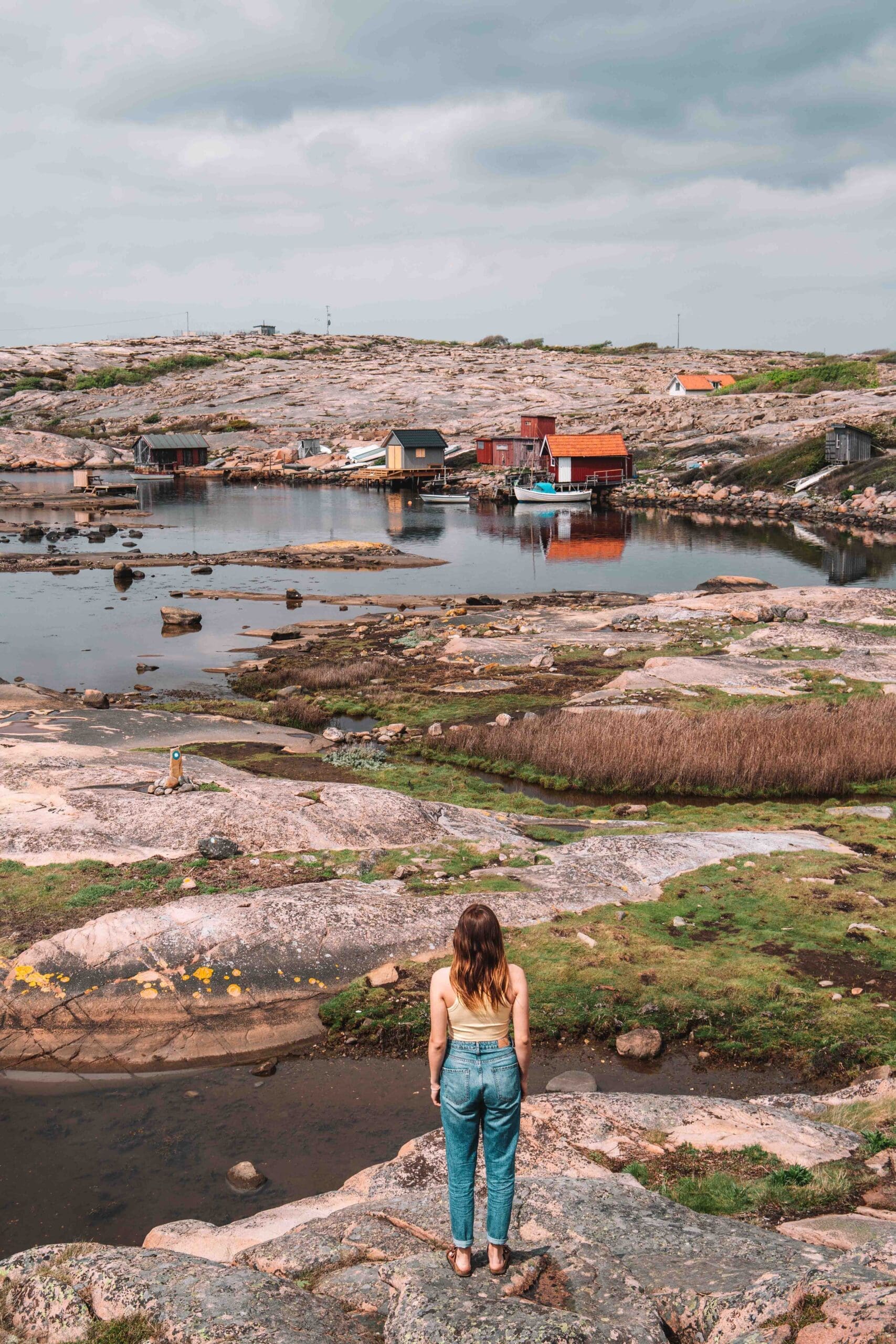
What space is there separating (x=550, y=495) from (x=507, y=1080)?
96.8 metres

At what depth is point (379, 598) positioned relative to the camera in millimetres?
53625

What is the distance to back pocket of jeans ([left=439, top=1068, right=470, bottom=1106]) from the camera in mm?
6253

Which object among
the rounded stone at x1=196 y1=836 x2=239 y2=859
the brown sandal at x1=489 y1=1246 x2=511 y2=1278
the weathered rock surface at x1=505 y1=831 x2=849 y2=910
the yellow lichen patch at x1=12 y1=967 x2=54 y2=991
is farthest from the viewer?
the rounded stone at x1=196 y1=836 x2=239 y2=859

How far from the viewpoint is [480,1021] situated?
6.21 metres

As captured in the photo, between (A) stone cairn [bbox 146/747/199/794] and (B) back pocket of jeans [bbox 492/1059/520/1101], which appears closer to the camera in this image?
(B) back pocket of jeans [bbox 492/1059/520/1101]

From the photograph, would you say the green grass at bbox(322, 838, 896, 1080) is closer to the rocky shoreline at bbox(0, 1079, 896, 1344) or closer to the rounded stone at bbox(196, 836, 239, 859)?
the rocky shoreline at bbox(0, 1079, 896, 1344)

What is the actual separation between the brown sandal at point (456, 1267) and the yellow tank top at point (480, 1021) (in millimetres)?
1397

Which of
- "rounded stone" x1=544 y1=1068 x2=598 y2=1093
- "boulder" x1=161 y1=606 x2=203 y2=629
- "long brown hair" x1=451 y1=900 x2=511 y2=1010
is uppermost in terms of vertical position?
"long brown hair" x1=451 y1=900 x2=511 y2=1010

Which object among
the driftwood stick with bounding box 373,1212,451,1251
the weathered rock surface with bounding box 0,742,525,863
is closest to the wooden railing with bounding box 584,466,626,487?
the weathered rock surface with bounding box 0,742,525,863

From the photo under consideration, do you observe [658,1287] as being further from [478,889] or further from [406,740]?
[406,740]

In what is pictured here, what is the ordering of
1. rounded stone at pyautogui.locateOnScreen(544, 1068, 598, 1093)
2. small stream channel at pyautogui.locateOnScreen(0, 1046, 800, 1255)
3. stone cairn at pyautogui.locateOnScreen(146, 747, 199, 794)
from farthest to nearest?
1. stone cairn at pyautogui.locateOnScreen(146, 747, 199, 794)
2. rounded stone at pyautogui.locateOnScreen(544, 1068, 598, 1093)
3. small stream channel at pyautogui.locateOnScreen(0, 1046, 800, 1255)

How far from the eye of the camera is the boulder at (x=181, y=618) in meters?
46.6

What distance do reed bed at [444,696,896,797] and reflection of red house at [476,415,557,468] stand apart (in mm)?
90158

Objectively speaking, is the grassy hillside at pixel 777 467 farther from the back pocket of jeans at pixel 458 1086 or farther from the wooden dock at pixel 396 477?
the back pocket of jeans at pixel 458 1086
